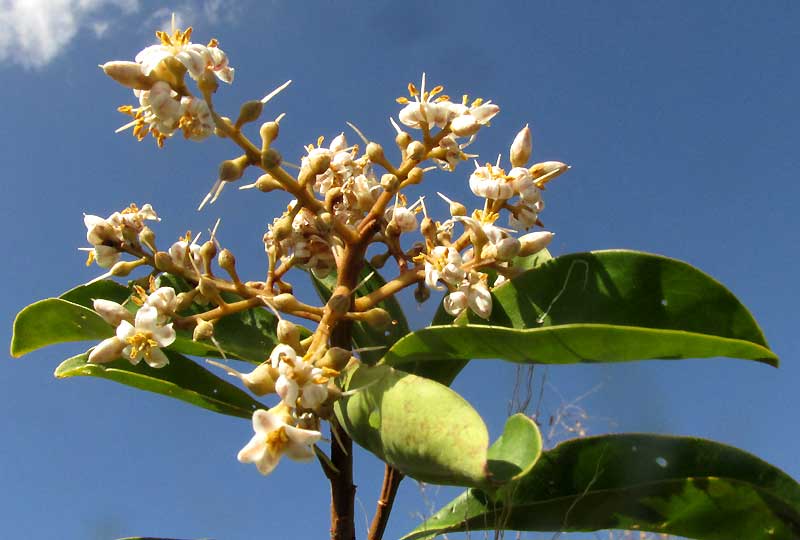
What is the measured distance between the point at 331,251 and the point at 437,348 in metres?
0.46

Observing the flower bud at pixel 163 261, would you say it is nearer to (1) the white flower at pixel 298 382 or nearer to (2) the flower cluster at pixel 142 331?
(2) the flower cluster at pixel 142 331

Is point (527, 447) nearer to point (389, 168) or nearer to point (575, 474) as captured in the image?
point (575, 474)

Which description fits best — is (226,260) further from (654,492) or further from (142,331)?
(654,492)

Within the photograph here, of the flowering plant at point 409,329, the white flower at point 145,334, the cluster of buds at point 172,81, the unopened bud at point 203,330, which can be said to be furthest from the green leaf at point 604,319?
the cluster of buds at point 172,81

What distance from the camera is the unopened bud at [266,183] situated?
1.94 meters

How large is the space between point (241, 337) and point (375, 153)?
0.67m

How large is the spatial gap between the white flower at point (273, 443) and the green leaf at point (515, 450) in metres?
0.36

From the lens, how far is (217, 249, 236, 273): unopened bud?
1.98m

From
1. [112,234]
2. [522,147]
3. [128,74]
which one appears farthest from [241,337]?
[522,147]

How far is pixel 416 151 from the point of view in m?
1.99

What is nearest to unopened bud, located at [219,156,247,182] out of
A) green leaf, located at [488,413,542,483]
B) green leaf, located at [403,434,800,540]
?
green leaf, located at [488,413,542,483]

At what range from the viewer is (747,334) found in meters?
1.72

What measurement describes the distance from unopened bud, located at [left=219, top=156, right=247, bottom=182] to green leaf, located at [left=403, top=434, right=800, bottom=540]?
1.01 m

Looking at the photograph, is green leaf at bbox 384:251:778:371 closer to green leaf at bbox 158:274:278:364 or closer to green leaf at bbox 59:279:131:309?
green leaf at bbox 158:274:278:364
